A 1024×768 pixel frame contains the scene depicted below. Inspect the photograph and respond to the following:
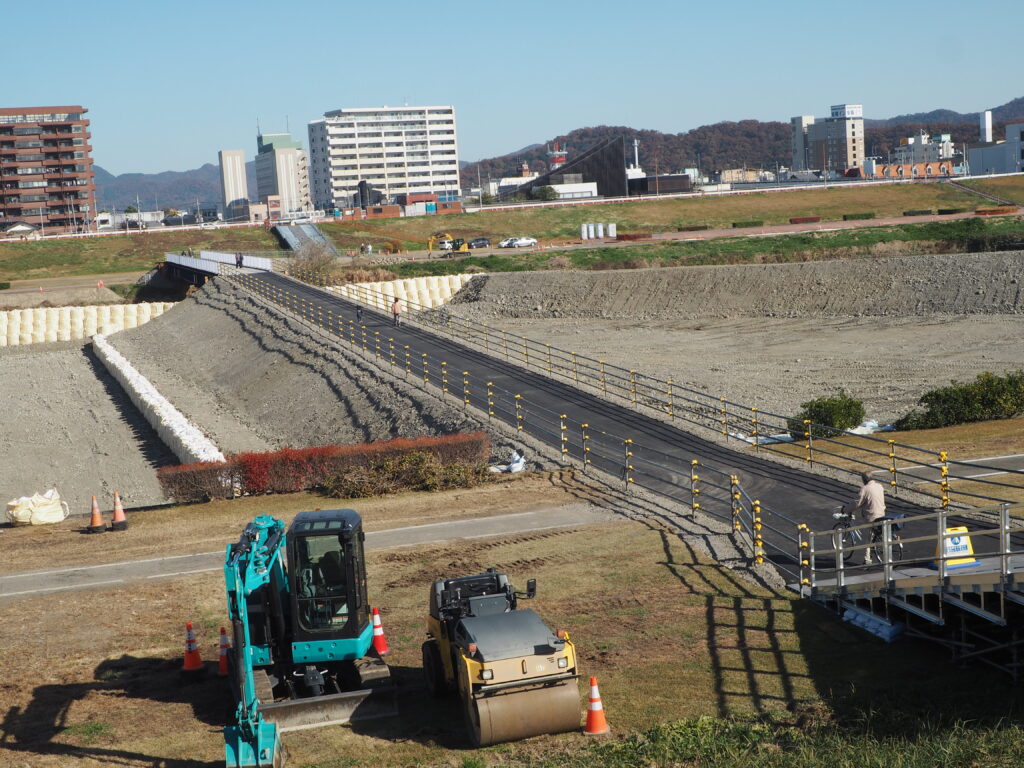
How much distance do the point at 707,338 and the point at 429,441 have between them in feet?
88.4

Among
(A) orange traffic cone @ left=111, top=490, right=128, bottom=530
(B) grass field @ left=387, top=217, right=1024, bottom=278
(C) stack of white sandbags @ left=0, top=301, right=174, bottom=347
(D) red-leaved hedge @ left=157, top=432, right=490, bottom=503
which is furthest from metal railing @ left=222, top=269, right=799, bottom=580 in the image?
(B) grass field @ left=387, top=217, right=1024, bottom=278

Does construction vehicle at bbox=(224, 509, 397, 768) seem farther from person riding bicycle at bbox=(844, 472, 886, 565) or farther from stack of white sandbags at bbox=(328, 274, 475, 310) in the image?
stack of white sandbags at bbox=(328, 274, 475, 310)

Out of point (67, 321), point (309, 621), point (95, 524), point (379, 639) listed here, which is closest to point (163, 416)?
point (95, 524)

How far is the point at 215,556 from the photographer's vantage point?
64.9 ft

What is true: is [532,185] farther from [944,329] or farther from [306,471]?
[306,471]

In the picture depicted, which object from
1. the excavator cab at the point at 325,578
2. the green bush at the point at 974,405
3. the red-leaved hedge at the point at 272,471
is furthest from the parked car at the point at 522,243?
the excavator cab at the point at 325,578

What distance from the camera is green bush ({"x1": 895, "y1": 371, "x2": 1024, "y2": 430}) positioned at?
26750 mm

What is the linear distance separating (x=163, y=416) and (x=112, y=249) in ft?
210

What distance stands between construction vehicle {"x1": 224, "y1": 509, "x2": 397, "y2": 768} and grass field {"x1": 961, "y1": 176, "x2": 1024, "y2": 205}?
10891 centimetres

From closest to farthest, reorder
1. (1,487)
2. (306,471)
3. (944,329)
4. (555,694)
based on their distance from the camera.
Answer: (555,694) < (306,471) < (1,487) < (944,329)

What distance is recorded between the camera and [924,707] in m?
11.1

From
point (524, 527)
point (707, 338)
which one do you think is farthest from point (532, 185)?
point (524, 527)

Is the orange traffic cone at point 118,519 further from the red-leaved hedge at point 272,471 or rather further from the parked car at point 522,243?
the parked car at point 522,243

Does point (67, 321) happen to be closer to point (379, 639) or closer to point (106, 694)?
point (106, 694)
